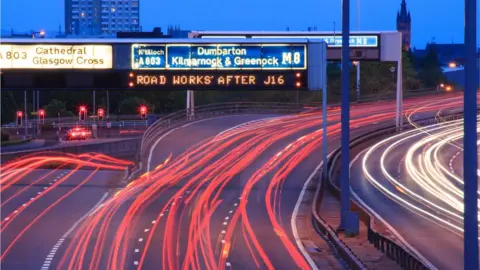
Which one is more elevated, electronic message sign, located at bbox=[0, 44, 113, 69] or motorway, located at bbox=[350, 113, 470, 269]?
electronic message sign, located at bbox=[0, 44, 113, 69]

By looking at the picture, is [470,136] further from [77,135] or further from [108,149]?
[77,135]

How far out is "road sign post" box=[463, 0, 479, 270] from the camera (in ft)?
36.0

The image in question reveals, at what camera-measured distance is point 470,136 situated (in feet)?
36.5

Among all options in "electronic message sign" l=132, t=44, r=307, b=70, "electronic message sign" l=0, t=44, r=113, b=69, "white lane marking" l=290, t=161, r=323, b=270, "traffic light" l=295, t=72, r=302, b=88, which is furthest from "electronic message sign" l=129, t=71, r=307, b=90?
"white lane marking" l=290, t=161, r=323, b=270

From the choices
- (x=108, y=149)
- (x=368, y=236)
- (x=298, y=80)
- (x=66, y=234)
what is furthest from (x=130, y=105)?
(x=368, y=236)

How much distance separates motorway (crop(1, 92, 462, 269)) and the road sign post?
7908mm

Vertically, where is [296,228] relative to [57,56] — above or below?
below

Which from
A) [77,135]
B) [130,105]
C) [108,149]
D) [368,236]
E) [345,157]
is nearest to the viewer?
[368,236]

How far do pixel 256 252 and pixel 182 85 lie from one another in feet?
33.6

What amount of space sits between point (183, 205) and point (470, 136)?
65.9 feet

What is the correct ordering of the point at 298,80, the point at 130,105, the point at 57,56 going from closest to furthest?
the point at 57,56 → the point at 298,80 → the point at 130,105

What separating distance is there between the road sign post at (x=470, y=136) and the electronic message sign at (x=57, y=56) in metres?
20.0

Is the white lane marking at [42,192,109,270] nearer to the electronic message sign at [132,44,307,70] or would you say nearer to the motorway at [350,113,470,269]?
the electronic message sign at [132,44,307,70]

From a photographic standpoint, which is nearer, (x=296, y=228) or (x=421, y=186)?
(x=296, y=228)
